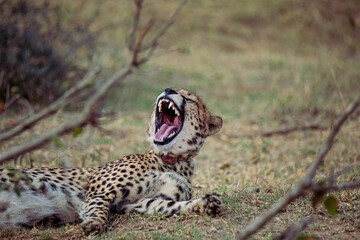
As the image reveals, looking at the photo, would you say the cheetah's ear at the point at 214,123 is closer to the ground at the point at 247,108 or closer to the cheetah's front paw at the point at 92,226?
the ground at the point at 247,108

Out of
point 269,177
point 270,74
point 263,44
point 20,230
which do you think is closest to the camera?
point 20,230

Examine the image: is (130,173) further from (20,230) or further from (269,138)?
(269,138)

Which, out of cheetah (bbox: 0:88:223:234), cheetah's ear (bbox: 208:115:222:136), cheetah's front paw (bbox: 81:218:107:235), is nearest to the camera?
cheetah's front paw (bbox: 81:218:107:235)

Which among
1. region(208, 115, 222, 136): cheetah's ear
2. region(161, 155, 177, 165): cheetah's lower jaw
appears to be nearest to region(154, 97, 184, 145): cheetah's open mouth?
region(161, 155, 177, 165): cheetah's lower jaw

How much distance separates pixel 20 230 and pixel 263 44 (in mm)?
9722

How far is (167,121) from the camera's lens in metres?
3.94

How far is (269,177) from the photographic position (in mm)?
4648

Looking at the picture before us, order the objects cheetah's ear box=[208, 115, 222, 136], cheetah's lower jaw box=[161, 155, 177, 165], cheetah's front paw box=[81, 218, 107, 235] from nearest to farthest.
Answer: cheetah's front paw box=[81, 218, 107, 235] → cheetah's lower jaw box=[161, 155, 177, 165] → cheetah's ear box=[208, 115, 222, 136]

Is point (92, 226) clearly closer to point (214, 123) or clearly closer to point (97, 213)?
point (97, 213)

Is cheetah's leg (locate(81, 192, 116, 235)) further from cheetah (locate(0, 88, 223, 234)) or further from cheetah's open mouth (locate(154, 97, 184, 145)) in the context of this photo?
cheetah's open mouth (locate(154, 97, 184, 145))

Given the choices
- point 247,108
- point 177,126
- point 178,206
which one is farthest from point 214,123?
point 247,108

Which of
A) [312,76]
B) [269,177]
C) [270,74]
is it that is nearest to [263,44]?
[270,74]

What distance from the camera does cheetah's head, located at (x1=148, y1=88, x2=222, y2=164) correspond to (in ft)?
12.2

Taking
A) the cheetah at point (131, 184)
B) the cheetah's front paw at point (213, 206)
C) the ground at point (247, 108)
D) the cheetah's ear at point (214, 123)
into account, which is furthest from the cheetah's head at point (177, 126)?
the cheetah's front paw at point (213, 206)
